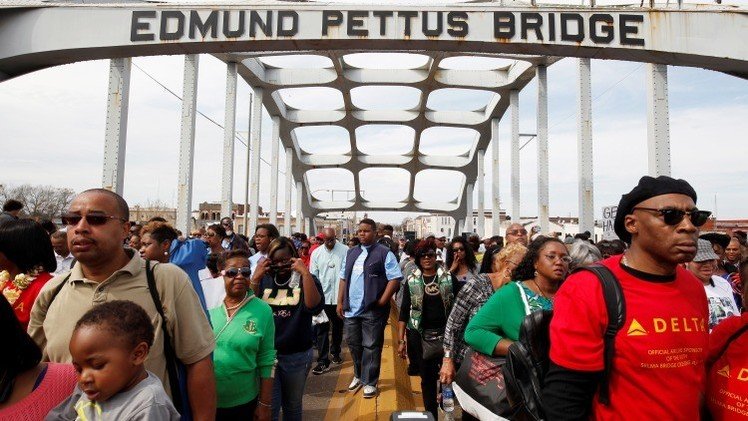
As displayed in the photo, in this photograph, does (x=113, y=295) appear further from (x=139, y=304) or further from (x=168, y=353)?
(x=168, y=353)

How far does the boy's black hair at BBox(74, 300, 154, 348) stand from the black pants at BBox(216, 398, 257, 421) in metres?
1.37

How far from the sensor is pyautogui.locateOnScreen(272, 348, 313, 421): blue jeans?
3.63 meters

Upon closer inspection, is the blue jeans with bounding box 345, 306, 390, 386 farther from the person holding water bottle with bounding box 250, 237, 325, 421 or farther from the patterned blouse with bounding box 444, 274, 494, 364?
the patterned blouse with bounding box 444, 274, 494, 364

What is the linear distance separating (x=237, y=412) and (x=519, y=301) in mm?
1821

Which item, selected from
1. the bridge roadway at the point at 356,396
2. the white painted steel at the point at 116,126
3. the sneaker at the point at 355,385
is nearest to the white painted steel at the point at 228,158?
the white painted steel at the point at 116,126

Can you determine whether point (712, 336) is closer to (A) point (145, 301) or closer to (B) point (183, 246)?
(A) point (145, 301)

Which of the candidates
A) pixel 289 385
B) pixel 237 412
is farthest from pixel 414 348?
pixel 237 412

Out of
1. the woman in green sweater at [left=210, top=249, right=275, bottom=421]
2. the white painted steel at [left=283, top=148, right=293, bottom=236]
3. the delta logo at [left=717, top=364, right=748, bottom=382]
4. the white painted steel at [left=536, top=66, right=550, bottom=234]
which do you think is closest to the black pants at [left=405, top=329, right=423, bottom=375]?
the woman in green sweater at [left=210, top=249, right=275, bottom=421]

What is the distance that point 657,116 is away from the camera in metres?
7.93

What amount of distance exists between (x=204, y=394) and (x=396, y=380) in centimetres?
419

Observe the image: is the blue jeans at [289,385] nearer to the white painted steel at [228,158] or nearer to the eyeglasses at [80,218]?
the eyeglasses at [80,218]

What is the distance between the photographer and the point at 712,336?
1839 mm

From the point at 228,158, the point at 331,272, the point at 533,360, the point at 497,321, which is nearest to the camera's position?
the point at 533,360

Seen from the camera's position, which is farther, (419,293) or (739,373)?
(419,293)
